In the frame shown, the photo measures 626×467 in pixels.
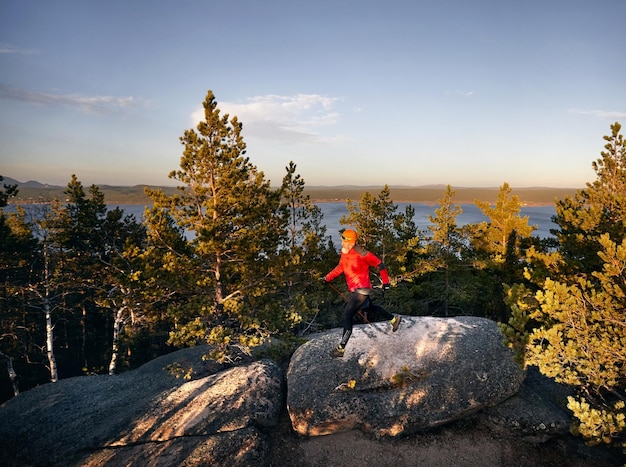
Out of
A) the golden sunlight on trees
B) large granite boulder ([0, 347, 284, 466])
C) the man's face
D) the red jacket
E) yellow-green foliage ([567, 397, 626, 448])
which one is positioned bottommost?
large granite boulder ([0, 347, 284, 466])

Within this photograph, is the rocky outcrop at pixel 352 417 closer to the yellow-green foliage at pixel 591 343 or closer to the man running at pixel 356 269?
the man running at pixel 356 269

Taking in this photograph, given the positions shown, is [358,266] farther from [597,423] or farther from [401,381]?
[597,423]

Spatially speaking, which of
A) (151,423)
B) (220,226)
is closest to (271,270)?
(220,226)

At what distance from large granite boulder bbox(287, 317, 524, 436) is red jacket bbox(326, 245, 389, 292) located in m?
3.00

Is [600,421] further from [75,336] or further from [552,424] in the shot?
[75,336]

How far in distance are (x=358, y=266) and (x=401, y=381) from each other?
149 inches

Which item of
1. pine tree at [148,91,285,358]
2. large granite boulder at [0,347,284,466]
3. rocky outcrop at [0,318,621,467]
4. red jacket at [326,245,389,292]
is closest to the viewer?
red jacket at [326,245,389,292]

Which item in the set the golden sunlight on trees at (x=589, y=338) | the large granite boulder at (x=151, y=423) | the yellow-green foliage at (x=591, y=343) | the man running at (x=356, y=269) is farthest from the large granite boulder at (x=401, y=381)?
the yellow-green foliage at (x=591, y=343)

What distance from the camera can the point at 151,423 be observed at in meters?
9.41

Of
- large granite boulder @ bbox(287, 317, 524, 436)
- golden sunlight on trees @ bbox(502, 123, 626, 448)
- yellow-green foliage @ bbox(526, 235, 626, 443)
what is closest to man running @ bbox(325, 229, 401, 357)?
large granite boulder @ bbox(287, 317, 524, 436)

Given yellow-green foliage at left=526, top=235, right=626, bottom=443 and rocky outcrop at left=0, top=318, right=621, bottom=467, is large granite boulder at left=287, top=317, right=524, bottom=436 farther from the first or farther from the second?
yellow-green foliage at left=526, top=235, right=626, bottom=443

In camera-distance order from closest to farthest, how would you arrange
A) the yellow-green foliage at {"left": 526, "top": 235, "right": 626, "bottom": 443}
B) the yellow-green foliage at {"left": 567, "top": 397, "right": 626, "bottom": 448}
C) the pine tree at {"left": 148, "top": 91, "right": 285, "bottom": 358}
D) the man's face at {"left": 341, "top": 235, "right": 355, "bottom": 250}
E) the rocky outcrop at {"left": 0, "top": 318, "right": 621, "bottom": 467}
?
1. the yellow-green foliage at {"left": 567, "top": 397, "right": 626, "bottom": 448}
2. the yellow-green foliage at {"left": 526, "top": 235, "right": 626, "bottom": 443}
3. the man's face at {"left": 341, "top": 235, "right": 355, "bottom": 250}
4. the rocky outcrop at {"left": 0, "top": 318, "right": 621, "bottom": 467}
5. the pine tree at {"left": 148, "top": 91, "right": 285, "bottom": 358}

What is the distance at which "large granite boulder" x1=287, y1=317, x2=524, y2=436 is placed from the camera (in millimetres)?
8609

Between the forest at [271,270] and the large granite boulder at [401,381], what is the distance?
167 centimetres
